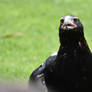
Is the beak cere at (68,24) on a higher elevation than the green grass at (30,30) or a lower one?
higher

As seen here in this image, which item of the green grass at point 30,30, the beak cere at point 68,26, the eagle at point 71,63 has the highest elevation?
the beak cere at point 68,26

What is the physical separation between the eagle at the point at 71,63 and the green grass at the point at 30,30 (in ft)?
8.76

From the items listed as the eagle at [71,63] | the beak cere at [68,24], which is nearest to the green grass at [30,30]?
the eagle at [71,63]

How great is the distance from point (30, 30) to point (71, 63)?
9933 millimetres

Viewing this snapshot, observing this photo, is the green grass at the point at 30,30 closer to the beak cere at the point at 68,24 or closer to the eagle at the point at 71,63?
the eagle at the point at 71,63

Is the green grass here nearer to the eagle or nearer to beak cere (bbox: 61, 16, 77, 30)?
the eagle

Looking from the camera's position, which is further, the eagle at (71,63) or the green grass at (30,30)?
the green grass at (30,30)

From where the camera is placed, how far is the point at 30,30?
1420cm

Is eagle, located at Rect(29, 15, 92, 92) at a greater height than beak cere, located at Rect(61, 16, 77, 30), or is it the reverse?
beak cere, located at Rect(61, 16, 77, 30)

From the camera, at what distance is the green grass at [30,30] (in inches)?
385

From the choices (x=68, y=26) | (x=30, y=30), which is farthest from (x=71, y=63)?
(x=30, y=30)

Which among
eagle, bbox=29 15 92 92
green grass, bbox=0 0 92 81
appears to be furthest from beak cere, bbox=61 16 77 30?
green grass, bbox=0 0 92 81

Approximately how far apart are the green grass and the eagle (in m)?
2.67

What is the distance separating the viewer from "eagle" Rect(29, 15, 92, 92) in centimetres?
430
